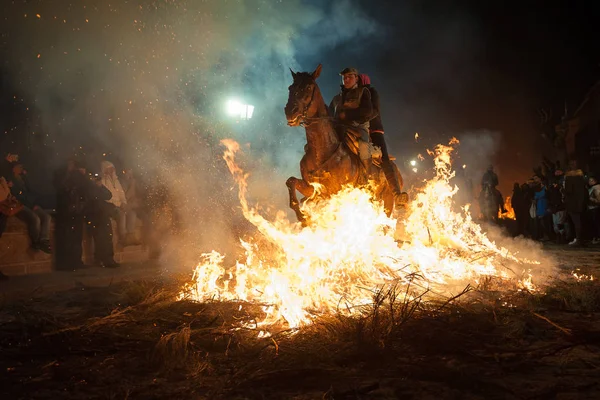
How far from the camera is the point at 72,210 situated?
26.9ft

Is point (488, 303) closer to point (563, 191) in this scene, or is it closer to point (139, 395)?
point (139, 395)

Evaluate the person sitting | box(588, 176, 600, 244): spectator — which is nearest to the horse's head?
the person sitting

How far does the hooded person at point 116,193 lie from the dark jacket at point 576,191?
12690 millimetres

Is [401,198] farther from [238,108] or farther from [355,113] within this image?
[238,108]

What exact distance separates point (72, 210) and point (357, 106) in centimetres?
630

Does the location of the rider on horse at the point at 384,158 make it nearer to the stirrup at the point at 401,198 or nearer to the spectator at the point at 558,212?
the stirrup at the point at 401,198

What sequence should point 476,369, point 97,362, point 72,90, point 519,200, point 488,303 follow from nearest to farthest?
point 476,369 < point 97,362 < point 488,303 < point 72,90 < point 519,200

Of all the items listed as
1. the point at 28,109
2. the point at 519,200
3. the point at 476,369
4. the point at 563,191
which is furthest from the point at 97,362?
the point at 519,200

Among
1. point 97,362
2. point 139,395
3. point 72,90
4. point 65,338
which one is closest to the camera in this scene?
point 139,395

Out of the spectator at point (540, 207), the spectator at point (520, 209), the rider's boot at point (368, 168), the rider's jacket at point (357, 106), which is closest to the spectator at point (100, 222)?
the rider's jacket at point (357, 106)

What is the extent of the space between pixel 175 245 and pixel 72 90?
4236 millimetres

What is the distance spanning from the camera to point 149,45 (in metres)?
9.11

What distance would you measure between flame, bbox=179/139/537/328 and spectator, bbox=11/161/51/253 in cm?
376

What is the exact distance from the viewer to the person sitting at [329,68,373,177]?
7164 millimetres
